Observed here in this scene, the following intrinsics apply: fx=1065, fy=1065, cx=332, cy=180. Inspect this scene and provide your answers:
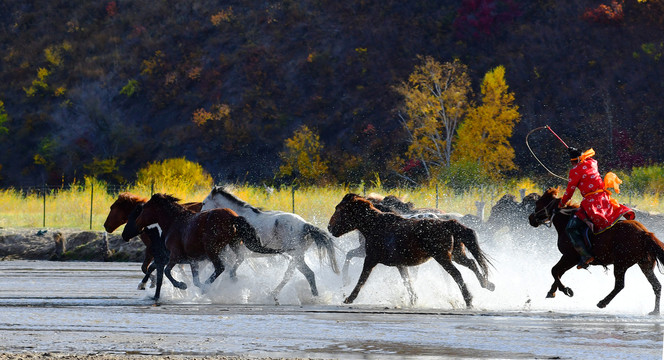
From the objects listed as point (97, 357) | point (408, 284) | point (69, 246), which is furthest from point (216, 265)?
point (69, 246)

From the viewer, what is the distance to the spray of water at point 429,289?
16.1 meters

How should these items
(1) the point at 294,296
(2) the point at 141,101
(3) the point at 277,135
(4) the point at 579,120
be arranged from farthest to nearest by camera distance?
(2) the point at 141,101, (3) the point at 277,135, (4) the point at 579,120, (1) the point at 294,296

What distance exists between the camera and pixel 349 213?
16500 mm

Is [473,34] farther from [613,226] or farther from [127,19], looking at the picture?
[613,226]

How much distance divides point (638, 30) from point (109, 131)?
30144 mm

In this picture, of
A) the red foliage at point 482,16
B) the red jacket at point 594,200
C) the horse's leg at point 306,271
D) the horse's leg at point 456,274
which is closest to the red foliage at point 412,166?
the red foliage at point 482,16

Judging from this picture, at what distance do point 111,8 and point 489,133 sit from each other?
34334mm

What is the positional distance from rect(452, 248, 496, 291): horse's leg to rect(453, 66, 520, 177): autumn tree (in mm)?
33250

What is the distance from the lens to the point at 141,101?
63.9 metres

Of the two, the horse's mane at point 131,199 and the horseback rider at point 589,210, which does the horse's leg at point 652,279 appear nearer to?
the horseback rider at point 589,210

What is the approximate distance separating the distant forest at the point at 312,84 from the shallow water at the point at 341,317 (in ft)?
114

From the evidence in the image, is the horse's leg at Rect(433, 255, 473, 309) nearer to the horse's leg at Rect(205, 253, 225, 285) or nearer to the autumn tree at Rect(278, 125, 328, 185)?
the horse's leg at Rect(205, 253, 225, 285)

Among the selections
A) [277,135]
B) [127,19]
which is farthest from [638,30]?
[127,19]

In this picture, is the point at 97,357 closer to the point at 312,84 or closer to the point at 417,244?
the point at 417,244
